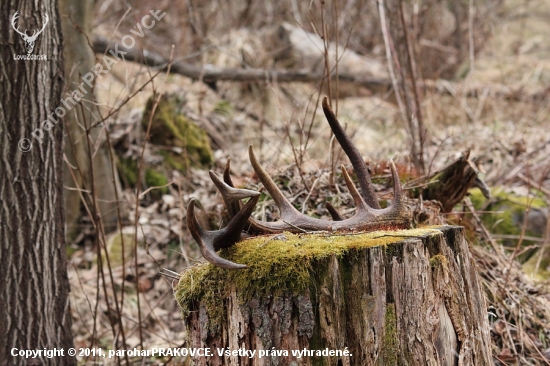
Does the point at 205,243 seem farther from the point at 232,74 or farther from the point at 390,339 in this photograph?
the point at 232,74

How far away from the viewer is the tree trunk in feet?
10.2

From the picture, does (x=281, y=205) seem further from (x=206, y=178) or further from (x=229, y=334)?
(x=206, y=178)

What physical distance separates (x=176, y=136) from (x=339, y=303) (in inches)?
197

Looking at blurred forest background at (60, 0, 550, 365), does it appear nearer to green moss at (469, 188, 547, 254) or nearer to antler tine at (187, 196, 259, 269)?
green moss at (469, 188, 547, 254)

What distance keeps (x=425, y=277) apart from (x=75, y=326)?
3.68m

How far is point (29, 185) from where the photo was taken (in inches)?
125

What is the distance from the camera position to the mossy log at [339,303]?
6.73ft

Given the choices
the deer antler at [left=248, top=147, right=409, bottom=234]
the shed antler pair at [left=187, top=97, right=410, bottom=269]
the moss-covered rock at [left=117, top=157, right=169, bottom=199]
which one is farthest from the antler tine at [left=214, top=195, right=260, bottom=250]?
the moss-covered rock at [left=117, top=157, right=169, bottom=199]

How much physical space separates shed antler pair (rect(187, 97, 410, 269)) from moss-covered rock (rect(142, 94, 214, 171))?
4138mm

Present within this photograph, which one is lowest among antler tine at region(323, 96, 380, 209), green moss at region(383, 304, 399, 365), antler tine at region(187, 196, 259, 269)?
green moss at region(383, 304, 399, 365)

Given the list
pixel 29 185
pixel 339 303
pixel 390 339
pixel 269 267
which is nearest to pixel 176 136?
pixel 29 185

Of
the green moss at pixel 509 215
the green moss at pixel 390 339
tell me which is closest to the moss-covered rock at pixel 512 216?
the green moss at pixel 509 215

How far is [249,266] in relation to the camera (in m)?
2.10

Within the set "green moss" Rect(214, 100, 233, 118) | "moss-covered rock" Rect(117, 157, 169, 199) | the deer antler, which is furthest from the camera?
"green moss" Rect(214, 100, 233, 118)
